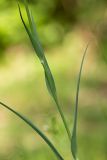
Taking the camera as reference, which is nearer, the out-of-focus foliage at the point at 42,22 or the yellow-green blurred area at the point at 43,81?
the yellow-green blurred area at the point at 43,81

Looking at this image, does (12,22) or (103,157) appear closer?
(103,157)

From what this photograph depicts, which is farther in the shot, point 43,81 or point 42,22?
point 42,22

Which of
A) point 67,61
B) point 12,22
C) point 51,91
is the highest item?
point 51,91

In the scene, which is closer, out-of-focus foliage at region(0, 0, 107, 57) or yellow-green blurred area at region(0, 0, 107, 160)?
yellow-green blurred area at region(0, 0, 107, 160)

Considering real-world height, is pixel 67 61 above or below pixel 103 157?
below

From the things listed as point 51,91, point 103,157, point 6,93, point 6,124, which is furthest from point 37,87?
point 51,91

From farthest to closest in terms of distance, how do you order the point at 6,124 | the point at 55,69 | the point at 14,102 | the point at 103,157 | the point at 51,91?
1. the point at 55,69
2. the point at 14,102
3. the point at 6,124
4. the point at 103,157
5. the point at 51,91

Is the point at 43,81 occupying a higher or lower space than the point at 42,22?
lower

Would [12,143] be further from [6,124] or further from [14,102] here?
[14,102]
